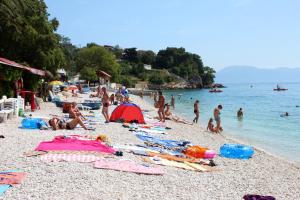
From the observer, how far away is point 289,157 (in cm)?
1828

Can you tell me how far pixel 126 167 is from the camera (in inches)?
360

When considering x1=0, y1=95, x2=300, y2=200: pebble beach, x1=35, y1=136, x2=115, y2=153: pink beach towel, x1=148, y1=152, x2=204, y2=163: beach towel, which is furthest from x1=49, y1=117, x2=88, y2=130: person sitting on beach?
x1=148, y1=152, x2=204, y2=163: beach towel

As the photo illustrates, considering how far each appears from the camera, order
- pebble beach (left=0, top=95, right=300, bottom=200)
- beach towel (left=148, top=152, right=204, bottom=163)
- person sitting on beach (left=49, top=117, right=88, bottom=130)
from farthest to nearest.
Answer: person sitting on beach (left=49, top=117, right=88, bottom=130), beach towel (left=148, top=152, right=204, bottom=163), pebble beach (left=0, top=95, right=300, bottom=200)

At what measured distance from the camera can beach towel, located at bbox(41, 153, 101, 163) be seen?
356 inches

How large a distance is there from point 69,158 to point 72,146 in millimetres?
1072

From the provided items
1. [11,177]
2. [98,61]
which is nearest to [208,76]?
[98,61]

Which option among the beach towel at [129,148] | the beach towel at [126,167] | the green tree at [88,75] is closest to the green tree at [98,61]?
the green tree at [88,75]

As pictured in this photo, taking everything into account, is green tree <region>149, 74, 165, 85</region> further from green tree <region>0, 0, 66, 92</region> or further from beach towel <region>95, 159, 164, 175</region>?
beach towel <region>95, 159, 164, 175</region>

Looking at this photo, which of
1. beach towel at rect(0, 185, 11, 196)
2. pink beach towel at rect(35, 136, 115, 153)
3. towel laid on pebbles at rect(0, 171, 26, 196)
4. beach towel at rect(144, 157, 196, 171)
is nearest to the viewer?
beach towel at rect(0, 185, 11, 196)

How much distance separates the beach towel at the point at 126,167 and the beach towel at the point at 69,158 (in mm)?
242

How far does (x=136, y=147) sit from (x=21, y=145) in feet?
10.5

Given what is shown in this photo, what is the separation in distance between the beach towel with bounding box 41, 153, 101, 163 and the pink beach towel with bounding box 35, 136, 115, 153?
21.0 inches

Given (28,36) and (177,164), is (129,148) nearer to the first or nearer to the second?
(177,164)

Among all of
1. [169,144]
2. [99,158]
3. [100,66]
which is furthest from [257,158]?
[100,66]
